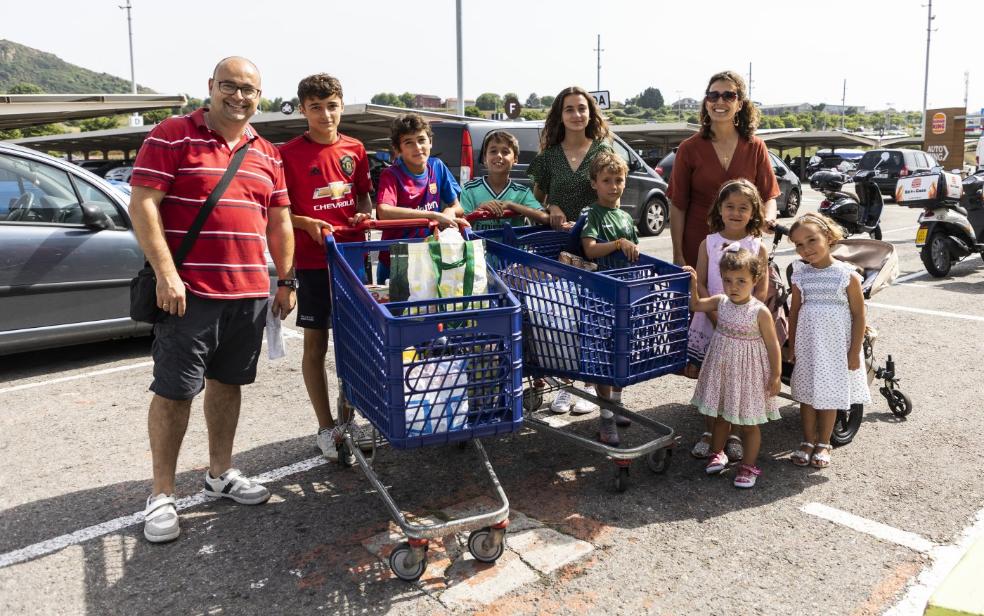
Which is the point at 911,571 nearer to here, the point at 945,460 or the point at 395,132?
the point at 945,460

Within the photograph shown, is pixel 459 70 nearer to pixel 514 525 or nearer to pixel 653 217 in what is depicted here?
pixel 653 217

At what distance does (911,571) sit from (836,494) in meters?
0.70

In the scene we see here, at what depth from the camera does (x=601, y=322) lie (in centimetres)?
347

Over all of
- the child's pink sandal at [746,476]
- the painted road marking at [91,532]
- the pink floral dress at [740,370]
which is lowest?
the painted road marking at [91,532]

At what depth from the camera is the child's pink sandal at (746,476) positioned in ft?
12.5

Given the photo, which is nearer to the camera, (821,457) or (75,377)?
(821,457)

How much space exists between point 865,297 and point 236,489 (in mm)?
3474

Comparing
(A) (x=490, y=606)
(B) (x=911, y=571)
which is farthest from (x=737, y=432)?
(A) (x=490, y=606)

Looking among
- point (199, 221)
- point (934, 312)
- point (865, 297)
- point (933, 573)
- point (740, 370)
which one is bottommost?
point (933, 573)

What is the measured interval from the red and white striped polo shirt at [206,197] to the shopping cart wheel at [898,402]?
12.1ft

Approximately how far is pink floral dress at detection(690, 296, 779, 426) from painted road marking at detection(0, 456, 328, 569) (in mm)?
2146

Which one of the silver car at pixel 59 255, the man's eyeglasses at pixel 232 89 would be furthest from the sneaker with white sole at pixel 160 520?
the silver car at pixel 59 255

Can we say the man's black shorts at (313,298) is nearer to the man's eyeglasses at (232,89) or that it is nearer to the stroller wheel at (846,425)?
the man's eyeglasses at (232,89)

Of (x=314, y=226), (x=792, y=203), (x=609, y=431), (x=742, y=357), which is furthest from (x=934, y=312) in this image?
(x=792, y=203)
